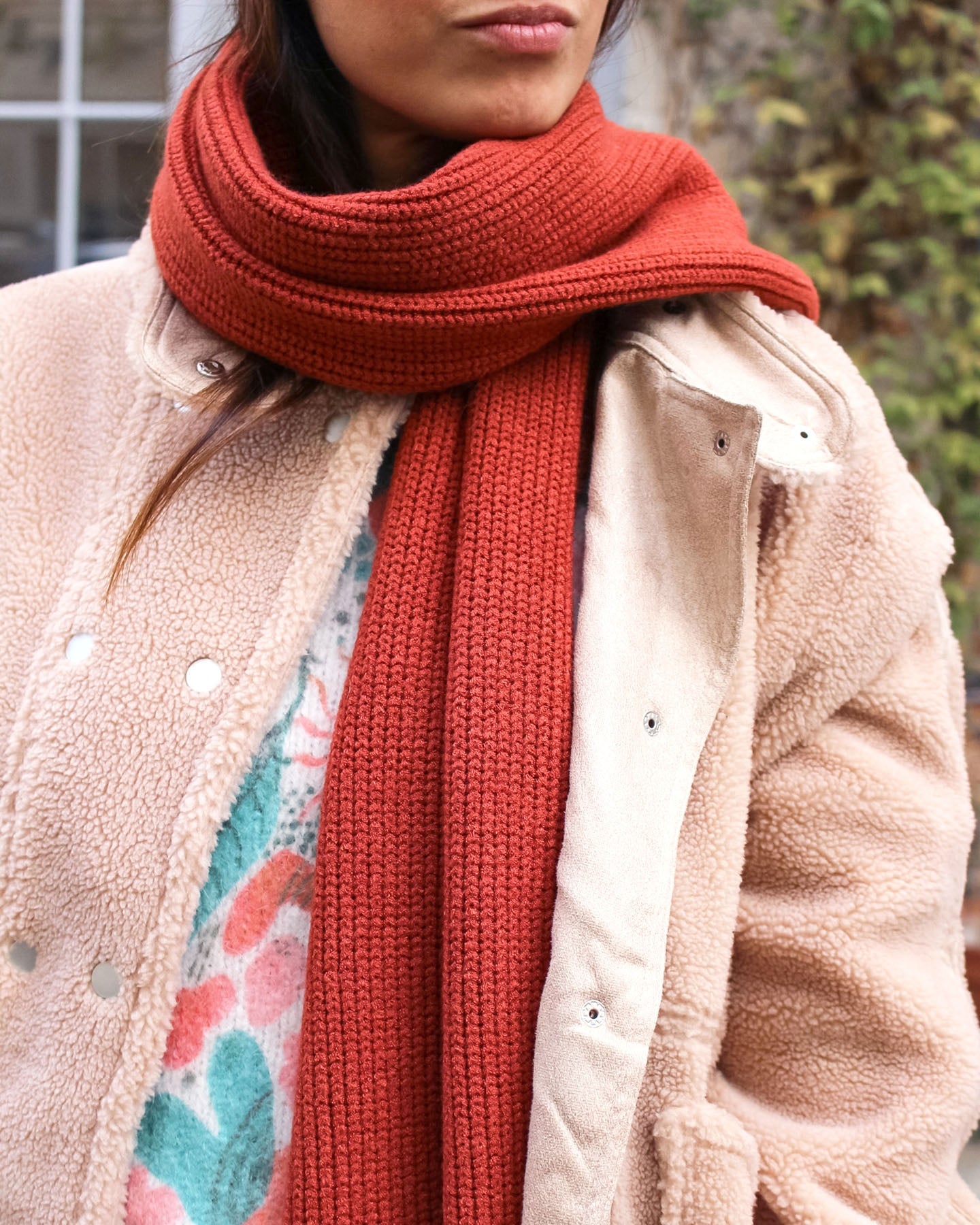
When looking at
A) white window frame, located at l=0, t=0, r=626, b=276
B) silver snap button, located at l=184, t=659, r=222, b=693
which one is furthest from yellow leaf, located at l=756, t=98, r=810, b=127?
silver snap button, located at l=184, t=659, r=222, b=693

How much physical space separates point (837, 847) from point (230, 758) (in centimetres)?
46

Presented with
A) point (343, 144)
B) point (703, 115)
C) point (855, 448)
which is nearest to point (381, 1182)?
point (855, 448)

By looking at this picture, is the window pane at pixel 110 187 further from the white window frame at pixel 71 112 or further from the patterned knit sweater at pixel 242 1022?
the patterned knit sweater at pixel 242 1022

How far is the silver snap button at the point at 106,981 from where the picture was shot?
30.7 inches

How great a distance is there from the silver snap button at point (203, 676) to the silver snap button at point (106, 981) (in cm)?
21

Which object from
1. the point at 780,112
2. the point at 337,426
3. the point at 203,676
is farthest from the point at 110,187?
the point at 203,676

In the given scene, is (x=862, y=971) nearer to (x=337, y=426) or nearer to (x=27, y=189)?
(x=337, y=426)

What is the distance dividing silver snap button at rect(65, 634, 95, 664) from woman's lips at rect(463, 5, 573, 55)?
550 millimetres

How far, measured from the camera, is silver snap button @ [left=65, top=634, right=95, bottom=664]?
830 millimetres

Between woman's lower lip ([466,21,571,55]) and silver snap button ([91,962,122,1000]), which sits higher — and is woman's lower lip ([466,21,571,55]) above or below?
above

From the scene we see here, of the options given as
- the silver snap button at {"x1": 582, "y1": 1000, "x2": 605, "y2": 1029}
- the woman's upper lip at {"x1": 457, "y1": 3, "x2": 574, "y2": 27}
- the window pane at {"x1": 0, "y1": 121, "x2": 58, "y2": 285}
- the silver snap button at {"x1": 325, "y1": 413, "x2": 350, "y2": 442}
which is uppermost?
the woman's upper lip at {"x1": 457, "y1": 3, "x2": 574, "y2": 27}

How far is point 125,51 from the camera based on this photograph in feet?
7.63

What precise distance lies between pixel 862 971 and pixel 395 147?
2.64 ft

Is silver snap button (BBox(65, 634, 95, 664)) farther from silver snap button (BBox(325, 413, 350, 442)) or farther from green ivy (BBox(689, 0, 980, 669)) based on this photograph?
green ivy (BBox(689, 0, 980, 669))
